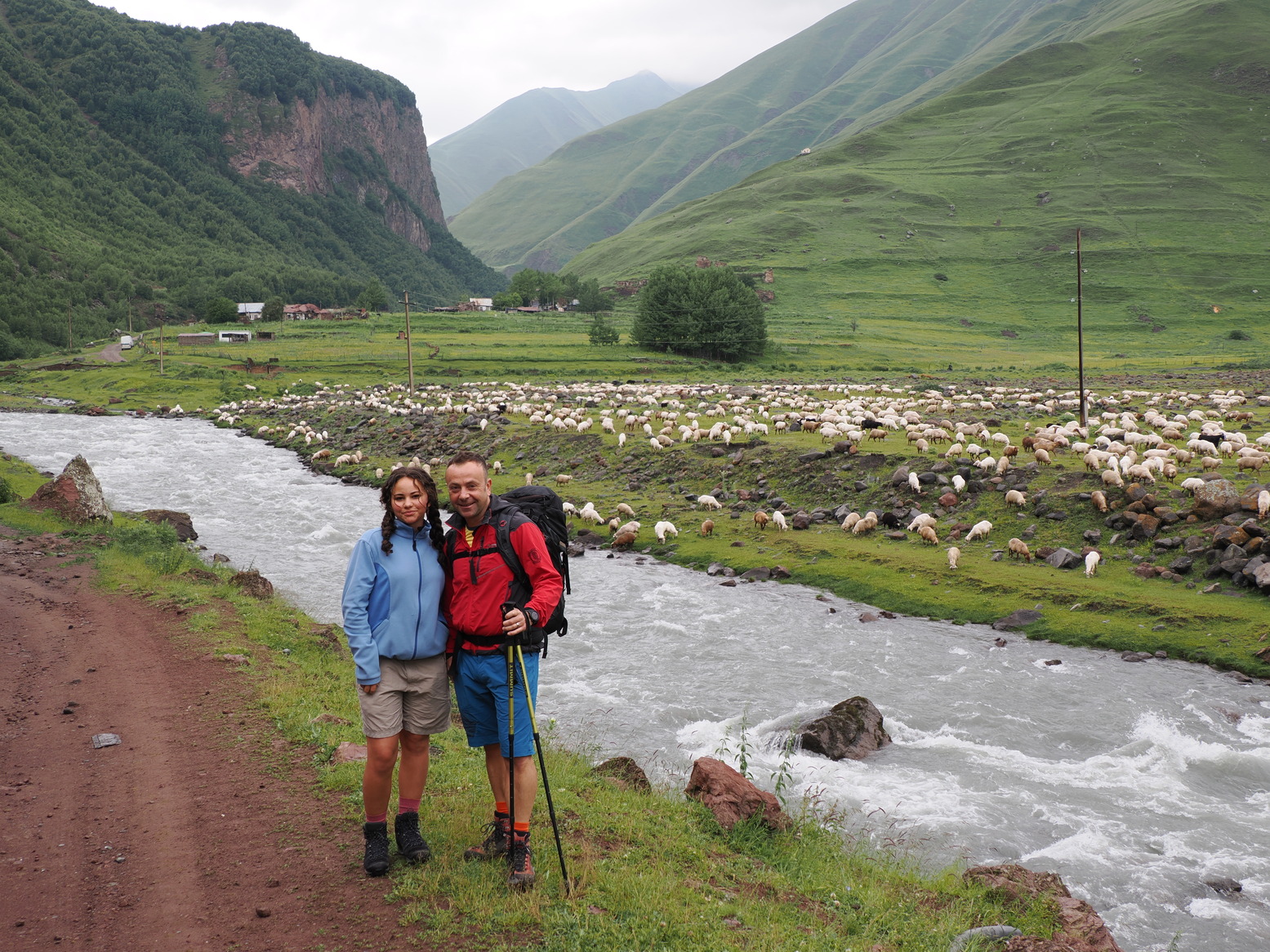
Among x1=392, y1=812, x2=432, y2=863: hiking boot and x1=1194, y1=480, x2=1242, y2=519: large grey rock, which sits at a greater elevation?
Result: x1=1194, y1=480, x2=1242, y2=519: large grey rock

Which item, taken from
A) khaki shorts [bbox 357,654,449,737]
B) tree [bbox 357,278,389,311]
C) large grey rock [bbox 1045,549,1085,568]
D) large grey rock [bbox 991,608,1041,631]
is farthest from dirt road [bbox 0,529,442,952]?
tree [bbox 357,278,389,311]

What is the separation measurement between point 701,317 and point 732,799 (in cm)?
7955

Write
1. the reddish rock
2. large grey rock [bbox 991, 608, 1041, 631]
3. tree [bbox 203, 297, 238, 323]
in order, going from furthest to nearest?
tree [bbox 203, 297, 238, 323] → large grey rock [bbox 991, 608, 1041, 631] → the reddish rock

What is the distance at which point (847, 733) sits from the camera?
12.5 m

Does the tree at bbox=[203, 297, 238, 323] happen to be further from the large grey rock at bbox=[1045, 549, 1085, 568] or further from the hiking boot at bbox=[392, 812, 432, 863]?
the hiking boot at bbox=[392, 812, 432, 863]

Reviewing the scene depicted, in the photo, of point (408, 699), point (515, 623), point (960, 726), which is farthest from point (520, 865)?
point (960, 726)

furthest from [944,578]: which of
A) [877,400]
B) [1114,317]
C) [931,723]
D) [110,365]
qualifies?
[1114,317]

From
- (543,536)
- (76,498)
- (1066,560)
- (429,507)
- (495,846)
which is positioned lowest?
(1066,560)

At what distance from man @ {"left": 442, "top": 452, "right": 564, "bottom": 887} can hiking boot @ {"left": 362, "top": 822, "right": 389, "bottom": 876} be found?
3.37ft

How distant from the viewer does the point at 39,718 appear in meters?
10.4

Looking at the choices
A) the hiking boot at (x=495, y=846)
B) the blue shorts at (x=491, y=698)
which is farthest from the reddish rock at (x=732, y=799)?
the blue shorts at (x=491, y=698)

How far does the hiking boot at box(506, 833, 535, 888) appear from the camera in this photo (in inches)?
262

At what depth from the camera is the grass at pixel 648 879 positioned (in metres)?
6.37

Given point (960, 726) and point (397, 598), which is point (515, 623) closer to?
point (397, 598)
